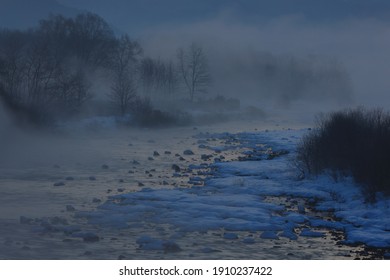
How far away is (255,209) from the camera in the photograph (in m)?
19.0

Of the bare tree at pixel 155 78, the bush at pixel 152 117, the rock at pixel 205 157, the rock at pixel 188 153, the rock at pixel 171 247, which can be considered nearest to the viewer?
the rock at pixel 171 247

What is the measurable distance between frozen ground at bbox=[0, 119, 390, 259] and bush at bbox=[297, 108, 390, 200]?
0.70 metres

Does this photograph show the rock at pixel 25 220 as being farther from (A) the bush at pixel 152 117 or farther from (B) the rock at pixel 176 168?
(A) the bush at pixel 152 117

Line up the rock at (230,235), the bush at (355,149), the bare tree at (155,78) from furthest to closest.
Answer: the bare tree at (155,78) < the bush at (355,149) < the rock at (230,235)

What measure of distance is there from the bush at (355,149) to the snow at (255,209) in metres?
0.64

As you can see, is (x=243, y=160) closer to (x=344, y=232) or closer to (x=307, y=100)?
(x=344, y=232)

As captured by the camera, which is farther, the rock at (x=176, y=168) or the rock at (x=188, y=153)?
the rock at (x=188, y=153)

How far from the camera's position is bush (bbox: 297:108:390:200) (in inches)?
815

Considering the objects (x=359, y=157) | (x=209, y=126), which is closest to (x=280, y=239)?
(x=359, y=157)

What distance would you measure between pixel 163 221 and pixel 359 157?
31.8 feet

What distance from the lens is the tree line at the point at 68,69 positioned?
54.0 metres

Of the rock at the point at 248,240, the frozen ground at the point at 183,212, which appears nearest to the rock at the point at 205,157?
the frozen ground at the point at 183,212

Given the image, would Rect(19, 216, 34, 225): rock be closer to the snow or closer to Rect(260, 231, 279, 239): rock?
the snow

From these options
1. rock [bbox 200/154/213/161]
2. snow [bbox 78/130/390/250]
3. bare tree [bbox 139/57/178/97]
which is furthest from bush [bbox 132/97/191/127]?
snow [bbox 78/130/390/250]
